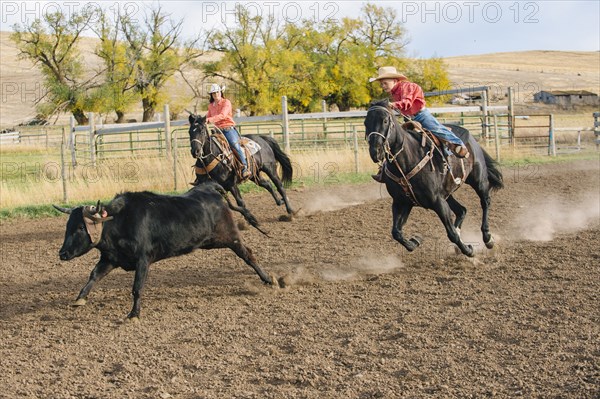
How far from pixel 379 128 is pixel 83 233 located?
3079 millimetres

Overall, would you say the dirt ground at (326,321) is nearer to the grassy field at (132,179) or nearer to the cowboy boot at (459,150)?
the cowboy boot at (459,150)

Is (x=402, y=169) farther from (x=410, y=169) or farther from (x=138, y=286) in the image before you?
(x=138, y=286)

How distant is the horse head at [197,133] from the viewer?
10.3 metres

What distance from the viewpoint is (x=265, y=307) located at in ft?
21.7

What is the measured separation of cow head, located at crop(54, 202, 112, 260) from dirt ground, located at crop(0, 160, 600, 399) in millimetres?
686

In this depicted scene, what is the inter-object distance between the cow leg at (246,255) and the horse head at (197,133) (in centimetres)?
339

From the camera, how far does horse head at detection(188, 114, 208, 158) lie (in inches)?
406

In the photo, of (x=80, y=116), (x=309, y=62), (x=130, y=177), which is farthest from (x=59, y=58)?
(x=130, y=177)

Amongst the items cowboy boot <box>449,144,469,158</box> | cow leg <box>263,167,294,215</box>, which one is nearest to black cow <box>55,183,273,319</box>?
cowboy boot <box>449,144,469,158</box>

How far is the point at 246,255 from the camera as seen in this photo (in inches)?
287

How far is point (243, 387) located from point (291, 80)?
39986 millimetres

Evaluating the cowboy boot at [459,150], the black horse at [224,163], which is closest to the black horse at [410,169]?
the cowboy boot at [459,150]

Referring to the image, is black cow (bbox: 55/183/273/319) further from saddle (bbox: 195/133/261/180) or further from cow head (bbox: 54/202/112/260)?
saddle (bbox: 195/133/261/180)

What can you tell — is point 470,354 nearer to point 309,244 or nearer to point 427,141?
point 427,141
